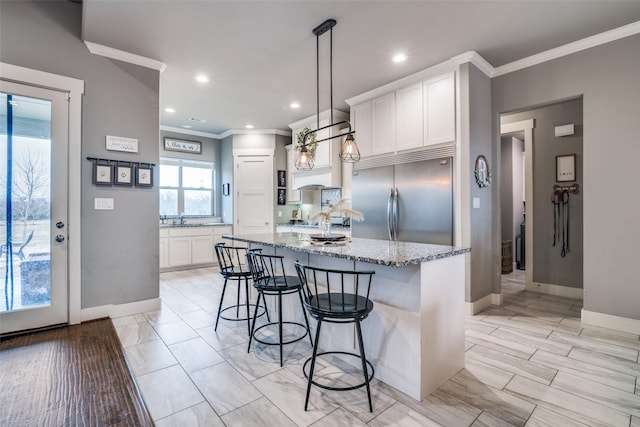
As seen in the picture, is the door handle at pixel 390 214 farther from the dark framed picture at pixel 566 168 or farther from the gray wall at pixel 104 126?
the gray wall at pixel 104 126

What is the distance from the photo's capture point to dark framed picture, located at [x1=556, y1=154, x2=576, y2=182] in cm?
406

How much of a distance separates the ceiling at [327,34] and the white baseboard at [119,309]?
2.71m

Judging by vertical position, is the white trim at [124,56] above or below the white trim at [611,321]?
above

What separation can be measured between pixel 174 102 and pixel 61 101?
1930 millimetres

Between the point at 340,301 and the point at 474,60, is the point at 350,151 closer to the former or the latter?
the point at 340,301

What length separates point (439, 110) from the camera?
3.49 m

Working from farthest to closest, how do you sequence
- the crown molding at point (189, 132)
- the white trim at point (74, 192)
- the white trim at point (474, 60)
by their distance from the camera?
1. the crown molding at point (189, 132)
2. the white trim at point (474, 60)
3. the white trim at point (74, 192)

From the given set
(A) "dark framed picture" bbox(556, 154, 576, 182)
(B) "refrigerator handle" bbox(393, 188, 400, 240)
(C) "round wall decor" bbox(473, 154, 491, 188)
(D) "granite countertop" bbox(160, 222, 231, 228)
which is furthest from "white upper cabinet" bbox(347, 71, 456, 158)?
(D) "granite countertop" bbox(160, 222, 231, 228)

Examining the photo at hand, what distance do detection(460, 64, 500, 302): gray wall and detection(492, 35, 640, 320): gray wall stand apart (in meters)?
0.72

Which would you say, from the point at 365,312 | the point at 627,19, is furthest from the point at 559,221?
the point at 365,312

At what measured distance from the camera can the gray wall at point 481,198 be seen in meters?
3.34

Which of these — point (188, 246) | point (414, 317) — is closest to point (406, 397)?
point (414, 317)

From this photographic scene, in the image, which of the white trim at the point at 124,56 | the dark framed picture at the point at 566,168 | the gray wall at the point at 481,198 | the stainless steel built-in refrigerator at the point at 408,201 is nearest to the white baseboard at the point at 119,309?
the white trim at the point at 124,56

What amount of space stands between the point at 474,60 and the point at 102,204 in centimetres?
425
